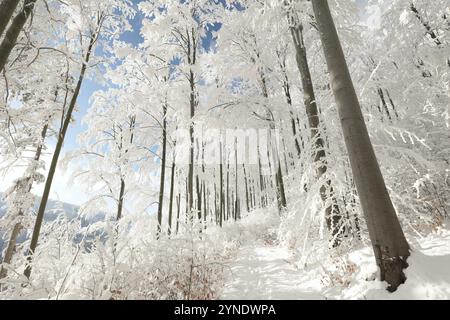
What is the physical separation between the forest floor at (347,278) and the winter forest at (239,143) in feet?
0.08

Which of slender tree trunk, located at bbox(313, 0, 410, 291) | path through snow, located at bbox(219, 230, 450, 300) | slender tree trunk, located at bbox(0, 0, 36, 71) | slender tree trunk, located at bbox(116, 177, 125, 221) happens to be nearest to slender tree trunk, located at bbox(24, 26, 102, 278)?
slender tree trunk, located at bbox(0, 0, 36, 71)

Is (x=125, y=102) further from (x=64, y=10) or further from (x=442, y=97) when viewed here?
(x=442, y=97)

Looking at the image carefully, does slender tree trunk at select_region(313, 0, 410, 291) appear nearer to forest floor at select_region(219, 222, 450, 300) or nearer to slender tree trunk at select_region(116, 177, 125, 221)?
forest floor at select_region(219, 222, 450, 300)

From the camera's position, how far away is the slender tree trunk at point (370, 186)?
9.10 feet

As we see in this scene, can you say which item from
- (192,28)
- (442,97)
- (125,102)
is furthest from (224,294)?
(192,28)

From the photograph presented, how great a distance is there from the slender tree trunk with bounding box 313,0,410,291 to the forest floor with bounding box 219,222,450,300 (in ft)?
0.47

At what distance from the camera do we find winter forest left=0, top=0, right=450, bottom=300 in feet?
10.6

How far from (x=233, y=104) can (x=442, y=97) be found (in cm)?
503

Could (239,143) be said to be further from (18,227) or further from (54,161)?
(18,227)

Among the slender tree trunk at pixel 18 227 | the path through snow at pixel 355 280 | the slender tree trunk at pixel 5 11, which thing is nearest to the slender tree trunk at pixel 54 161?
the slender tree trunk at pixel 18 227

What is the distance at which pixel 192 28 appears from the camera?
10039 mm

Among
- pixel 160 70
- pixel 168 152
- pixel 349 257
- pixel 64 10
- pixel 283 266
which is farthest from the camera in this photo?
pixel 168 152

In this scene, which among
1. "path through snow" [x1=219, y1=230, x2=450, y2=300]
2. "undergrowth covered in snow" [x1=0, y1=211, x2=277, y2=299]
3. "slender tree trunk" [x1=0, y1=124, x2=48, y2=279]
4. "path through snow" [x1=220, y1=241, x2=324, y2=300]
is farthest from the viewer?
"slender tree trunk" [x1=0, y1=124, x2=48, y2=279]

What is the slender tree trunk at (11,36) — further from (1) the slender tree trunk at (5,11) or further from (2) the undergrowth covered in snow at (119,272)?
(2) the undergrowth covered in snow at (119,272)
